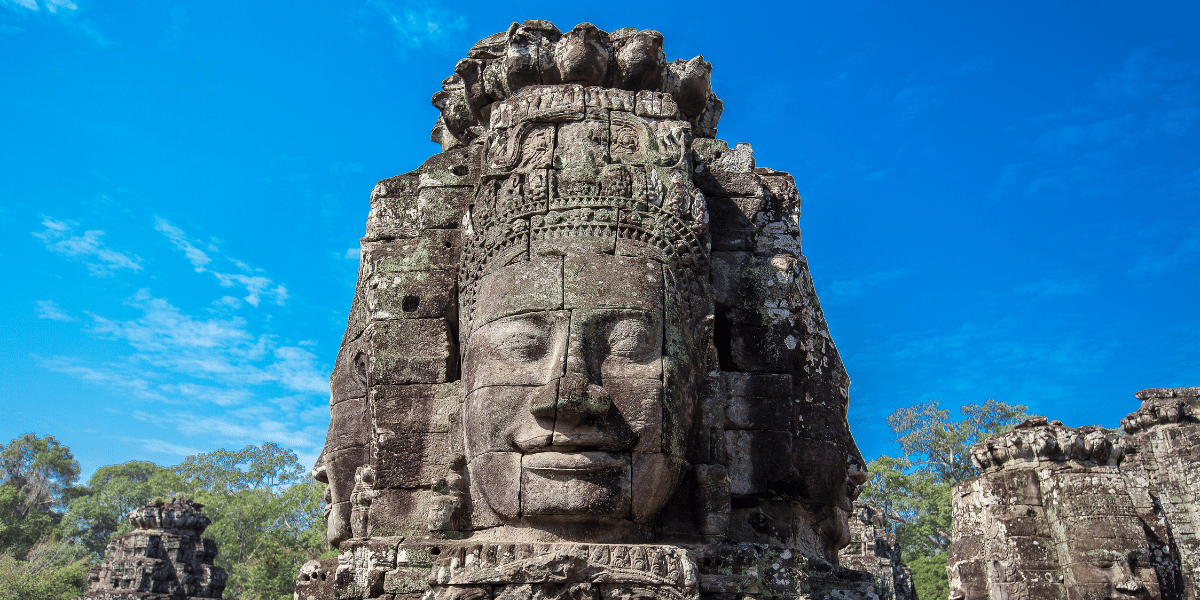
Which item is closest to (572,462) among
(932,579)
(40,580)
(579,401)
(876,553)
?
(579,401)

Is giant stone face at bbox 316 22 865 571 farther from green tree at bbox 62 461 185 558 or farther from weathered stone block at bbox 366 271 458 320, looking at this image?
green tree at bbox 62 461 185 558

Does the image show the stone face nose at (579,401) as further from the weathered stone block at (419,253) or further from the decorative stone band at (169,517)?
the decorative stone band at (169,517)

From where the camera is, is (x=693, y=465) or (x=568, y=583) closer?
(x=568, y=583)

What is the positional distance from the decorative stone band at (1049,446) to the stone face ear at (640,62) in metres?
6.25

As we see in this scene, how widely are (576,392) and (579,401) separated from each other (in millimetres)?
44

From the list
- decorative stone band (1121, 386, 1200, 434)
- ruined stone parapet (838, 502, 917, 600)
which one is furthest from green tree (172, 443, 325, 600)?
decorative stone band (1121, 386, 1200, 434)

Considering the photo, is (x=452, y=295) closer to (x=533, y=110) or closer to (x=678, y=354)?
(x=533, y=110)

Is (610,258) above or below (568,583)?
above

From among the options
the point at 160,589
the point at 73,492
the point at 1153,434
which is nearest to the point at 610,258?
the point at 1153,434

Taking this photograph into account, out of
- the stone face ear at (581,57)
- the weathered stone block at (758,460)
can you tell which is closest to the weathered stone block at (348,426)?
the weathered stone block at (758,460)

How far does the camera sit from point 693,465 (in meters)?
4.12

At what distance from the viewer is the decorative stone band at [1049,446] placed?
853 centimetres

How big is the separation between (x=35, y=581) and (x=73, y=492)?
27226 millimetres

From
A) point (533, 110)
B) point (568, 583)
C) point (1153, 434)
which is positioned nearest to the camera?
point (568, 583)
